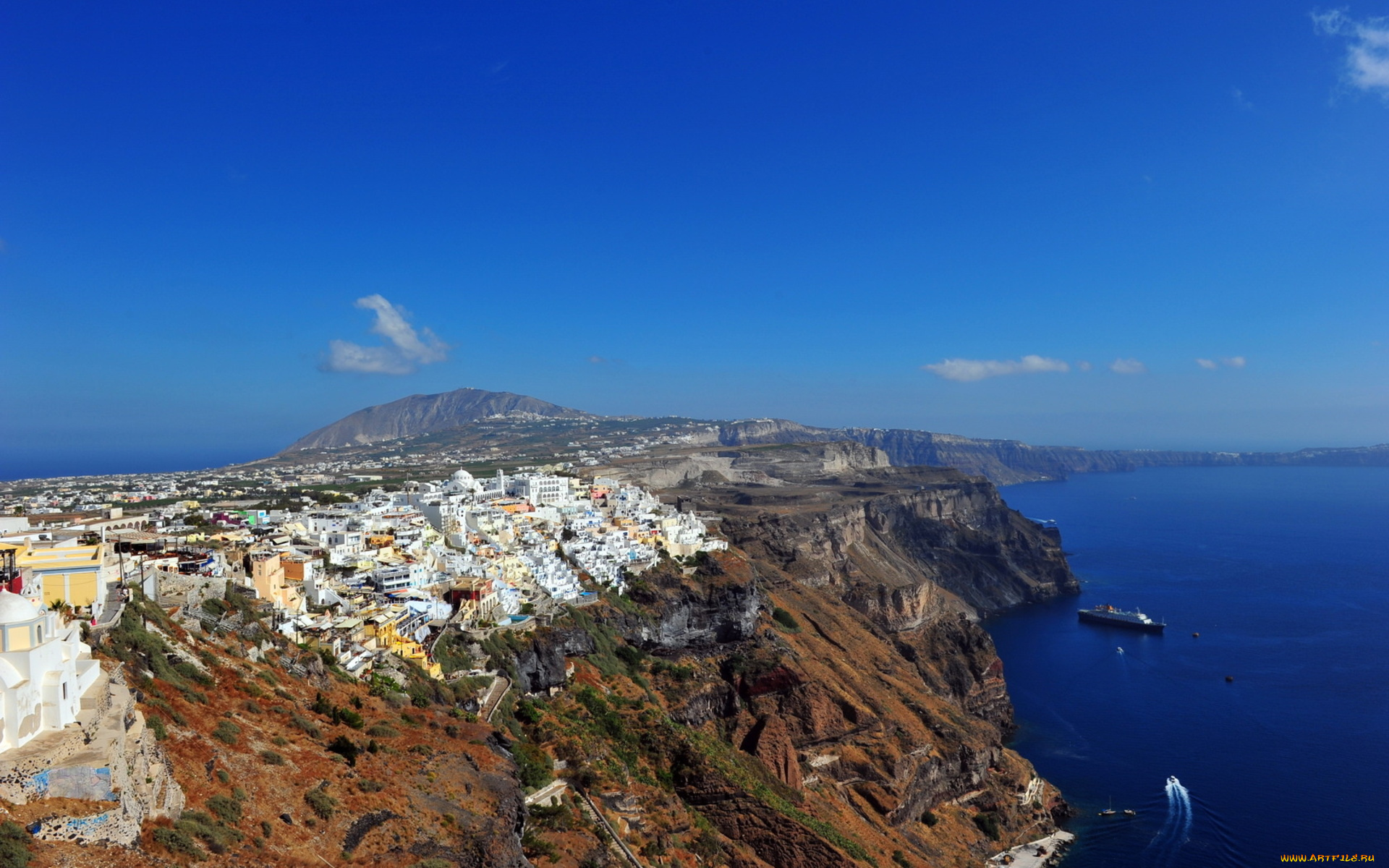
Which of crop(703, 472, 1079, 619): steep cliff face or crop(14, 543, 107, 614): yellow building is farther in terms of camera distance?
crop(703, 472, 1079, 619): steep cliff face

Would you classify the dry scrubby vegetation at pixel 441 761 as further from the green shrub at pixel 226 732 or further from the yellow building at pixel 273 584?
the yellow building at pixel 273 584

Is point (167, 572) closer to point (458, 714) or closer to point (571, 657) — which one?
point (458, 714)

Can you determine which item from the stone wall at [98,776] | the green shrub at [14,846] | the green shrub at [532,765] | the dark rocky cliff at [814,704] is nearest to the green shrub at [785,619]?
the dark rocky cliff at [814,704]

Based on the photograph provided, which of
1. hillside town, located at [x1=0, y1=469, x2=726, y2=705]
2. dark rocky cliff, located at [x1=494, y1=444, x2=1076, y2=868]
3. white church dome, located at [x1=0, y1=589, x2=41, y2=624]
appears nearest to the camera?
white church dome, located at [x1=0, y1=589, x2=41, y2=624]

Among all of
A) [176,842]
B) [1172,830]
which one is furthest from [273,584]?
[1172,830]

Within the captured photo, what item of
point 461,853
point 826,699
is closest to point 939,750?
point 826,699

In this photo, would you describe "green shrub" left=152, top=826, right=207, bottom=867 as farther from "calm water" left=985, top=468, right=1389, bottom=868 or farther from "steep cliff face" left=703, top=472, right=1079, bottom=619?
"steep cliff face" left=703, top=472, right=1079, bottom=619

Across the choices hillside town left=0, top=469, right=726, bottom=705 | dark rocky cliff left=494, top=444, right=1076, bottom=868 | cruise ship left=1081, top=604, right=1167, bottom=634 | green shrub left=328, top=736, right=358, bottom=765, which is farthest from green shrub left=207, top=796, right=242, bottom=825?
cruise ship left=1081, top=604, right=1167, bottom=634
